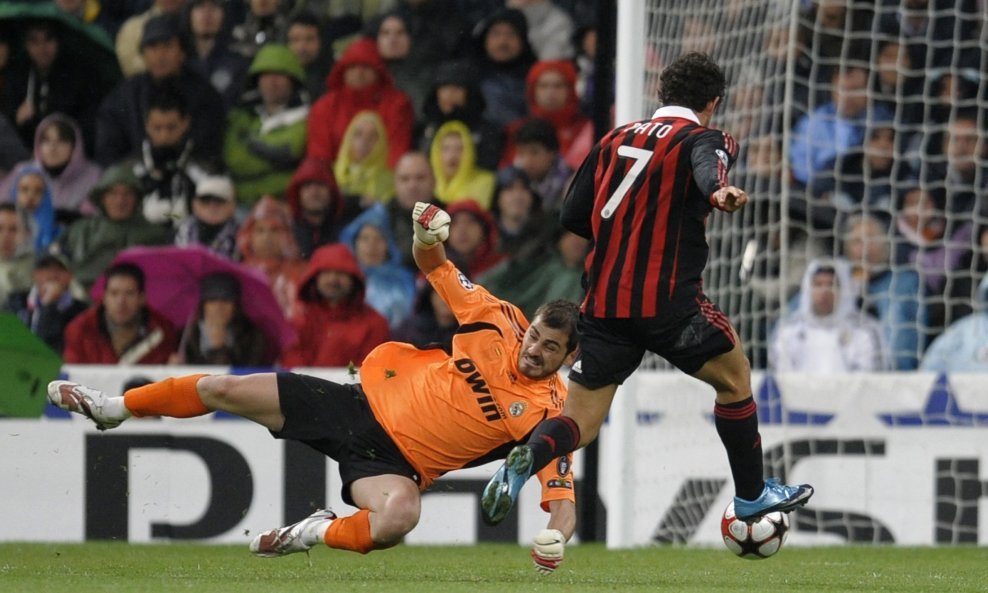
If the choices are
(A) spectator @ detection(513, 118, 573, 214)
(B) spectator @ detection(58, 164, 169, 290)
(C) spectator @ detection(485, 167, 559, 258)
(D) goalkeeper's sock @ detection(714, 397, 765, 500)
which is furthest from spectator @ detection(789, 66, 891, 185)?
(D) goalkeeper's sock @ detection(714, 397, 765, 500)

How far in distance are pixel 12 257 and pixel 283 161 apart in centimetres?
180

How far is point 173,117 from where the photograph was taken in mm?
10609

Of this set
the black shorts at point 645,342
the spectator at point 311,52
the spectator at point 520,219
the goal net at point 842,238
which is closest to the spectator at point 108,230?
the spectator at point 311,52

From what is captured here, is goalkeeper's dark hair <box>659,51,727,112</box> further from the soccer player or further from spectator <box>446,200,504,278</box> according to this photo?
spectator <box>446,200,504,278</box>

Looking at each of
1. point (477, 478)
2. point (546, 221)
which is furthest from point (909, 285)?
point (477, 478)

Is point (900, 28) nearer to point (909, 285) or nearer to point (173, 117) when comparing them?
point (909, 285)

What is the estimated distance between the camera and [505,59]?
11.0 m

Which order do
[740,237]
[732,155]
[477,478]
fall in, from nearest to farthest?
[732,155], [477,478], [740,237]

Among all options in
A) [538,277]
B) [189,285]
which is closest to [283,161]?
[189,285]

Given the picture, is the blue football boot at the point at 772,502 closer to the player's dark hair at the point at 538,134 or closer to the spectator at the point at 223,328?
the spectator at the point at 223,328

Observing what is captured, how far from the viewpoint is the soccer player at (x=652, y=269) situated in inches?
230

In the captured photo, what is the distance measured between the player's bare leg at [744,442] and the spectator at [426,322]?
3.83m

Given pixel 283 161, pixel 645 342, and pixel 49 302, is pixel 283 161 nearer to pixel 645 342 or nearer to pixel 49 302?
pixel 49 302

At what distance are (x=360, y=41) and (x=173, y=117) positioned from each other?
1.35 meters
